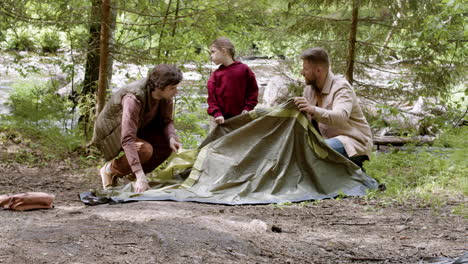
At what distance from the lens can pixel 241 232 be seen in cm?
329

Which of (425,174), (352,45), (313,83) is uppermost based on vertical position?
(352,45)

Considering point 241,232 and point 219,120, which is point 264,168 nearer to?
point 219,120

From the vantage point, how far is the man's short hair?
508cm

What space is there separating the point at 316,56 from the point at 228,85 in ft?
3.63

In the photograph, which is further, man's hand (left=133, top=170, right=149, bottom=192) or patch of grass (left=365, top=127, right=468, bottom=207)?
man's hand (left=133, top=170, right=149, bottom=192)

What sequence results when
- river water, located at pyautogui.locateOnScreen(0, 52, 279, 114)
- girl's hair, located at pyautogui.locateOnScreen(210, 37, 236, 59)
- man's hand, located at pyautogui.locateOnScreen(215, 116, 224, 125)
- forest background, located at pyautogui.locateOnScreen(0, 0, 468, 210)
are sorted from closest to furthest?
man's hand, located at pyautogui.locateOnScreen(215, 116, 224, 125) → girl's hair, located at pyautogui.locateOnScreen(210, 37, 236, 59) → forest background, located at pyautogui.locateOnScreen(0, 0, 468, 210) → river water, located at pyautogui.locateOnScreen(0, 52, 279, 114)

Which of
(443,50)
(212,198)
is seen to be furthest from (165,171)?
(443,50)

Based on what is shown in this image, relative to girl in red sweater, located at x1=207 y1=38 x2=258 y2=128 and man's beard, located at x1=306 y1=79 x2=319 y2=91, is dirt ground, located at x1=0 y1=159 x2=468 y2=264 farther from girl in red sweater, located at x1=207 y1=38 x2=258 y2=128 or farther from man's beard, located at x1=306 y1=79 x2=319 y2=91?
girl in red sweater, located at x1=207 y1=38 x2=258 y2=128

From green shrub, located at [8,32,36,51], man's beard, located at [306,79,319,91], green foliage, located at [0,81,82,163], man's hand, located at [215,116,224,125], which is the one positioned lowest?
green foliage, located at [0,81,82,163]

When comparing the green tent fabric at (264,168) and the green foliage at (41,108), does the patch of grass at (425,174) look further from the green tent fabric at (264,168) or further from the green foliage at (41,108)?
the green foliage at (41,108)

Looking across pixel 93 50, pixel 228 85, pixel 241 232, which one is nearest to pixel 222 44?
pixel 228 85

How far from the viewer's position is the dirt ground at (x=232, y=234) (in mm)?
2746

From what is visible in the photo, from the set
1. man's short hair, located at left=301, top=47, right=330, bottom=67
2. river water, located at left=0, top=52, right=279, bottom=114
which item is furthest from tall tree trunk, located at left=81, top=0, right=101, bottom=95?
man's short hair, located at left=301, top=47, right=330, bottom=67

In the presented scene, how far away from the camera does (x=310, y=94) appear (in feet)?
17.7
